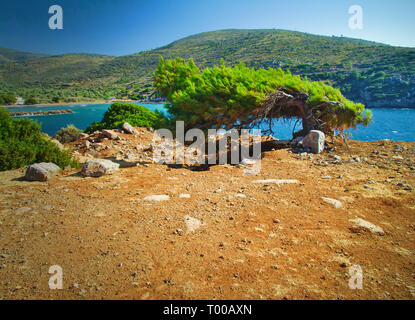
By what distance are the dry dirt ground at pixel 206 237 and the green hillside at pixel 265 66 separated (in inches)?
1191

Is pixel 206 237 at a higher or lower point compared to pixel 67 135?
lower

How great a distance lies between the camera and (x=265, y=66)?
42.8 metres

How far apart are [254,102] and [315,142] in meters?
2.77

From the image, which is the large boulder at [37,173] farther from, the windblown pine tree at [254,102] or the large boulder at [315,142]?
the large boulder at [315,142]

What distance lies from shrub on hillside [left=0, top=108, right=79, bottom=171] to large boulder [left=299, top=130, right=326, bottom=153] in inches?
326

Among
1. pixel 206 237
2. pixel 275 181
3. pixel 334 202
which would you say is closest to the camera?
pixel 206 237

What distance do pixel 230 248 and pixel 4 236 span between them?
3.36m

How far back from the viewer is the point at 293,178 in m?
5.78

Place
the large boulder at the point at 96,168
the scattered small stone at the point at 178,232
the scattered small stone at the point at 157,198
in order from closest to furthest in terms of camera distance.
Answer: the scattered small stone at the point at 178,232 → the scattered small stone at the point at 157,198 → the large boulder at the point at 96,168

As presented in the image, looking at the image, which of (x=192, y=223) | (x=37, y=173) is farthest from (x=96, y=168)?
(x=192, y=223)

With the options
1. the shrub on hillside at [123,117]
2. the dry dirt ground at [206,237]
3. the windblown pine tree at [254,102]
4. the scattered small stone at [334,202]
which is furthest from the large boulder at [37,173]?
the shrub on hillside at [123,117]

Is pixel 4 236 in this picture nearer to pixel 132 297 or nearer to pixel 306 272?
pixel 132 297

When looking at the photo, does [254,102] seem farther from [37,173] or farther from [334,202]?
[37,173]

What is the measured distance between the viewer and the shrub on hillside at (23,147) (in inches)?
240
